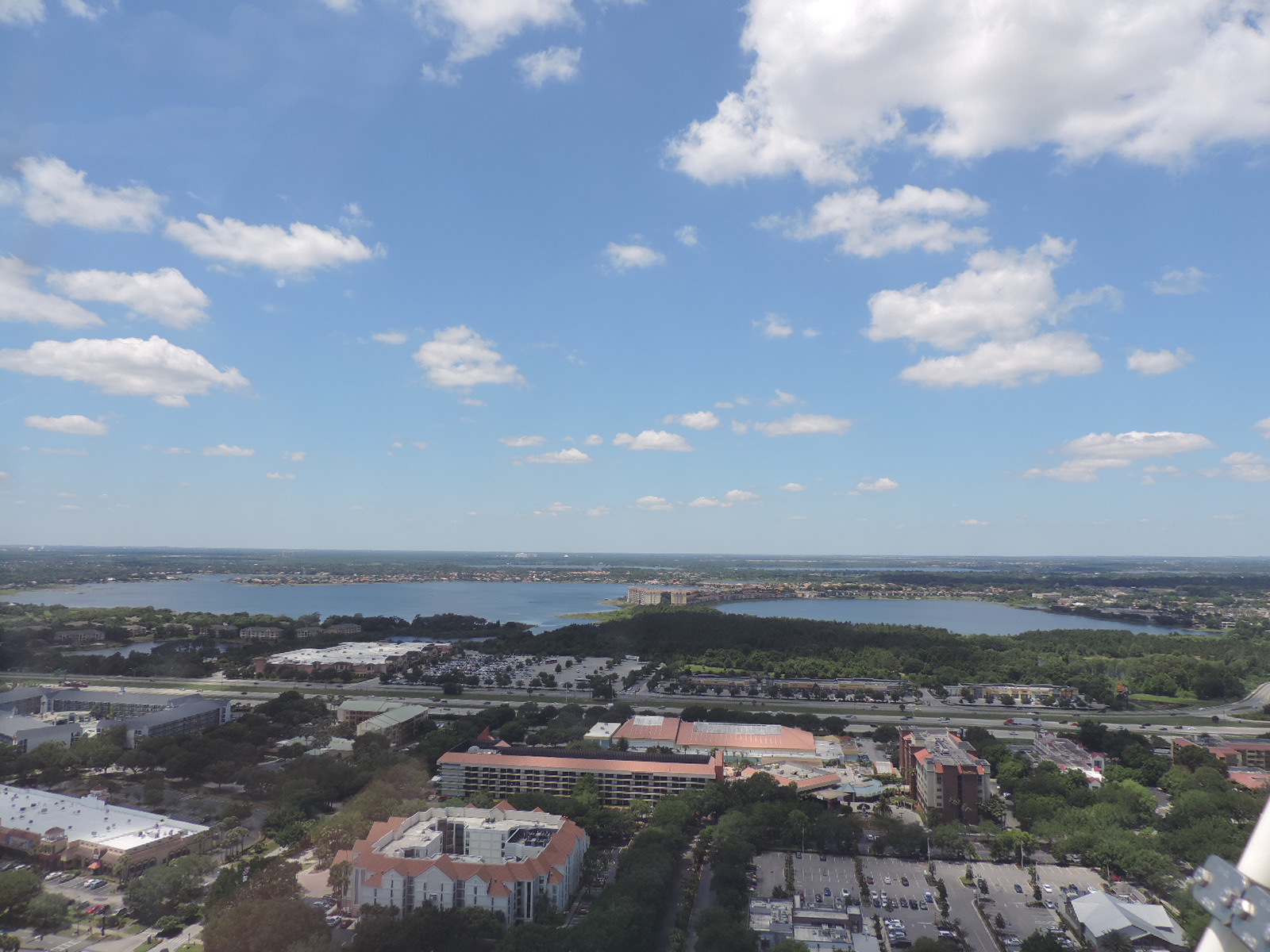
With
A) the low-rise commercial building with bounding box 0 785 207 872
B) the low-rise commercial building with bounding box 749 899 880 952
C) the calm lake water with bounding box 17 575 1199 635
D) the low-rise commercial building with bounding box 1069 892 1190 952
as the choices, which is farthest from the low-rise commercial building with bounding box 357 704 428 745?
the calm lake water with bounding box 17 575 1199 635

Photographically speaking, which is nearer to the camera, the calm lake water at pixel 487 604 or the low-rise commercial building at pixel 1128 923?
the low-rise commercial building at pixel 1128 923

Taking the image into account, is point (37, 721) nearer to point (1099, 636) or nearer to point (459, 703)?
point (459, 703)

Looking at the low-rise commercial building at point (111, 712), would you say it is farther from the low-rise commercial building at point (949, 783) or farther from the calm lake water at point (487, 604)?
the low-rise commercial building at point (949, 783)

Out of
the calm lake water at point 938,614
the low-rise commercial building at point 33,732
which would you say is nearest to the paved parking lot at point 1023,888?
the low-rise commercial building at point 33,732

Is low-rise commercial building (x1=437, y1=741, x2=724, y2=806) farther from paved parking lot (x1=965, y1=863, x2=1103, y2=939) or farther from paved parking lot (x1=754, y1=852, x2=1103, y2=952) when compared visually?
paved parking lot (x1=965, y1=863, x2=1103, y2=939)

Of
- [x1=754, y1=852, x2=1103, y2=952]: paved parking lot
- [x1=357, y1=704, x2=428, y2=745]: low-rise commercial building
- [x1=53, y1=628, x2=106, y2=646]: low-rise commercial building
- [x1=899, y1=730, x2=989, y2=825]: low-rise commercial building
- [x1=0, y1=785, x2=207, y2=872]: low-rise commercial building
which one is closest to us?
[x1=754, y1=852, x2=1103, y2=952]: paved parking lot

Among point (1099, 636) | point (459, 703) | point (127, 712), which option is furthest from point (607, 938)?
point (1099, 636)

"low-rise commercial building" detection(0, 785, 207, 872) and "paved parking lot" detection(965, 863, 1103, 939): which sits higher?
"low-rise commercial building" detection(0, 785, 207, 872)
